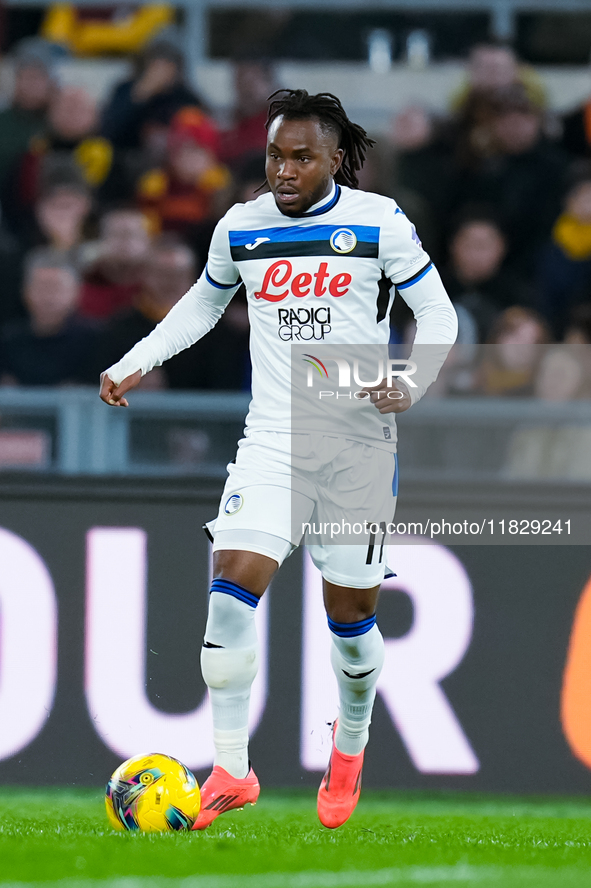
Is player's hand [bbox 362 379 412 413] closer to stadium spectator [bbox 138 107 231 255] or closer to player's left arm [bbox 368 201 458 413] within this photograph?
player's left arm [bbox 368 201 458 413]

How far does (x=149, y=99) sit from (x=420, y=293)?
14.3ft

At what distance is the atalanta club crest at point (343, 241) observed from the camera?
4.00 metres

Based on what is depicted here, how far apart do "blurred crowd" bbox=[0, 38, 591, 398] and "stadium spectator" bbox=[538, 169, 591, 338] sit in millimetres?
11

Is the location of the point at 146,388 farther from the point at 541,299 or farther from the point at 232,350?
the point at 541,299

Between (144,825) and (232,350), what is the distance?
2740 mm

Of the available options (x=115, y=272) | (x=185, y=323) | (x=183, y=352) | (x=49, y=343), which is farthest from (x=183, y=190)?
(x=185, y=323)

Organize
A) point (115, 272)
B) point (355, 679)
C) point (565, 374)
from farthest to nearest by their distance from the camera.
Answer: point (115, 272) < point (565, 374) < point (355, 679)

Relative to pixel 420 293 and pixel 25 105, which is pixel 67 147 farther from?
pixel 420 293

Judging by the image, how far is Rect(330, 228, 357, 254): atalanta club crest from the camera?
13.1 ft

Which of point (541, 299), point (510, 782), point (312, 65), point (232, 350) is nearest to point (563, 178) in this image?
point (541, 299)

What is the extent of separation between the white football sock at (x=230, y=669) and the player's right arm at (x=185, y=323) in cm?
73

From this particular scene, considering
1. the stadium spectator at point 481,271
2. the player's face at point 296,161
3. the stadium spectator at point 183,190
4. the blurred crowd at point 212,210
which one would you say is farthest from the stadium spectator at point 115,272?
the player's face at point 296,161

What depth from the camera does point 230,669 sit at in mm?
3900

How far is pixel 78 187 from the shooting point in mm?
7273
